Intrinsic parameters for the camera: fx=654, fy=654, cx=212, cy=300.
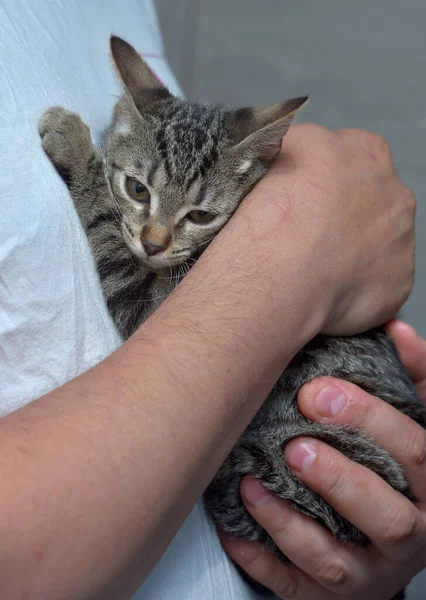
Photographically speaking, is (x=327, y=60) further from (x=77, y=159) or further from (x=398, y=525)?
(x=398, y=525)

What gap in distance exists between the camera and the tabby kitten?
3.48 feet

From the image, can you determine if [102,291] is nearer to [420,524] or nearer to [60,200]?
[60,200]

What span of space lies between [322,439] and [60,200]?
1.86 feet

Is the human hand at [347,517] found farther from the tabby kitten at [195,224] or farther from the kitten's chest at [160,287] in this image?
the kitten's chest at [160,287]

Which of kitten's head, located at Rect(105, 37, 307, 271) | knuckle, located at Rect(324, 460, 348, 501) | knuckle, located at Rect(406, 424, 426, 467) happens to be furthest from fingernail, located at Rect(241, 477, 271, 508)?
kitten's head, located at Rect(105, 37, 307, 271)

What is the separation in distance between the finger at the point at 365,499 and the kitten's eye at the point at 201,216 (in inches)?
17.6

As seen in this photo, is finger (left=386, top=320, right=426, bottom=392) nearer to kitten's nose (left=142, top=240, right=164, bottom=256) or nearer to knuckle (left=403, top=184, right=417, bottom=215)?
knuckle (left=403, top=184, right=417, bottom=215)

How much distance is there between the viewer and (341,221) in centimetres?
105

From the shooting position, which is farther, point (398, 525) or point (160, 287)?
point (160, 287)

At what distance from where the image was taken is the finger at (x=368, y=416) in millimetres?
1046

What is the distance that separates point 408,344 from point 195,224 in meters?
0.48

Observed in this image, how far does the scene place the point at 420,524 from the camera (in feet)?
3.31

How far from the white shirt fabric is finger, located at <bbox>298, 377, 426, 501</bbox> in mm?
250

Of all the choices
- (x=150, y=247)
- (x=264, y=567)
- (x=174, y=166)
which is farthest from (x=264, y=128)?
(x=264, y=567)
